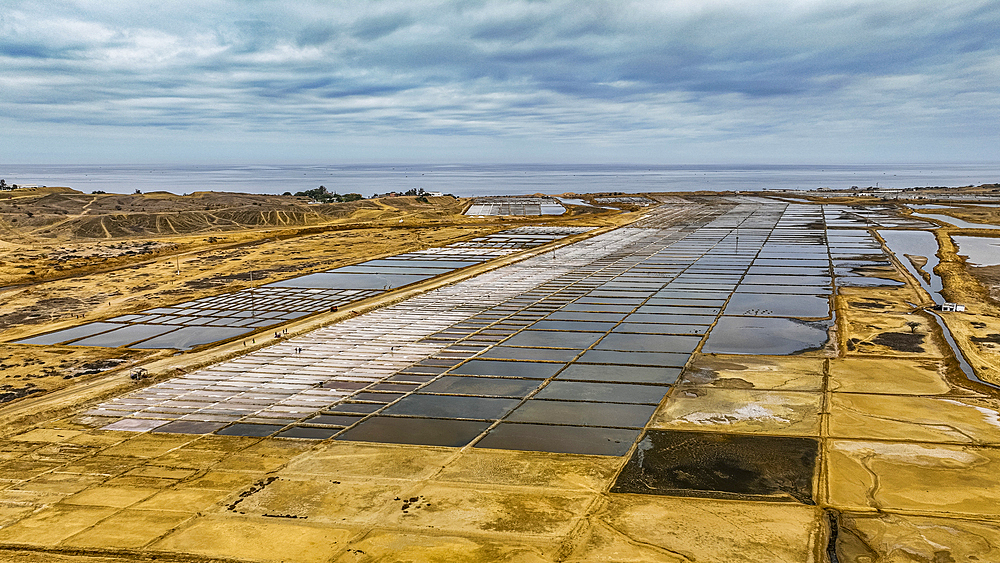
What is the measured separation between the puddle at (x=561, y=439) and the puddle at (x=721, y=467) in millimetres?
528

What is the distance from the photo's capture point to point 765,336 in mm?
24156

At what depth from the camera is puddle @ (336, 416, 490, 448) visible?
15.4 meters

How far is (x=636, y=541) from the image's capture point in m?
11.2

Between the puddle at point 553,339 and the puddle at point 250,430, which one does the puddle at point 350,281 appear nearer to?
the puddle at point 553,339

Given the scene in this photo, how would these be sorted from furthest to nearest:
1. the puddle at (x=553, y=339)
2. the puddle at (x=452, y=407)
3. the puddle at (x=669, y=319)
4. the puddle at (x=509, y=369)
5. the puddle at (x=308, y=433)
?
the puddle at (x=669, y=319) → the puddle at (x=553, y=339) → the puddle at (x=509, y=369) → the puddle at (x=452, y=407) → the puddle at (x=308, y=433)

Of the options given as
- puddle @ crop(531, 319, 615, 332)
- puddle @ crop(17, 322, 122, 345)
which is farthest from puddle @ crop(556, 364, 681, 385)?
puddle @ crop(17, 322, 122, 345)

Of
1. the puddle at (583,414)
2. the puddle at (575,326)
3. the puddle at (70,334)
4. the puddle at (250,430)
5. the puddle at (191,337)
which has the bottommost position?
the puddle at (583,414)

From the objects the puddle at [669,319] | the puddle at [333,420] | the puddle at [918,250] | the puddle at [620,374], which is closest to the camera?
the puddle at [333,420]

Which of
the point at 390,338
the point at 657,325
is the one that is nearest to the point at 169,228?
the point at 390,338

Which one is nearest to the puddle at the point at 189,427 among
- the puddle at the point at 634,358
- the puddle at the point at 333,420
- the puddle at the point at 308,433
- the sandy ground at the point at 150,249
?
the puddle at the point at 308,433

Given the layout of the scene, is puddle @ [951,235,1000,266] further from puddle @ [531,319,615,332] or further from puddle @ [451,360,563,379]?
puddle @ [451,360,563,379]

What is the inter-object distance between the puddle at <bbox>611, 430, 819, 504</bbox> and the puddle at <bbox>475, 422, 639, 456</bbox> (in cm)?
53

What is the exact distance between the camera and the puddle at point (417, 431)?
15430 mm

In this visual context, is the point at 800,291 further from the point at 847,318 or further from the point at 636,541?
the point at 636,541
